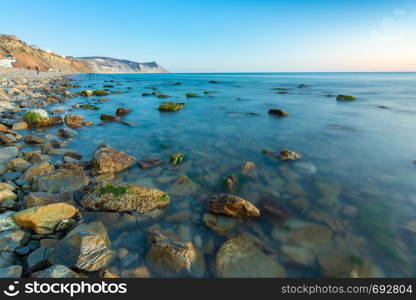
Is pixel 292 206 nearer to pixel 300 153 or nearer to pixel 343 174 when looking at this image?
pixel 343 174

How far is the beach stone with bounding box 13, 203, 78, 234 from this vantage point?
352 cm

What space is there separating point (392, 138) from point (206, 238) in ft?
38.4

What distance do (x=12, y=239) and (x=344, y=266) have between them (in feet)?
18.5

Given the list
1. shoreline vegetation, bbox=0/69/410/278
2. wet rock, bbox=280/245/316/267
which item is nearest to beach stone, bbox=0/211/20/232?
shoreline vegetation, bbox=0/69/410/278

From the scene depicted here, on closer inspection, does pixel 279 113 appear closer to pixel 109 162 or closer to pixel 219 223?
pixel 109 162

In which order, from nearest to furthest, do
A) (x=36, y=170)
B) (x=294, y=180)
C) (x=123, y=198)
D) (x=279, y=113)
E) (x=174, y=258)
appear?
(x=174, y=258)
(x=123, y=198)
(x=36, y=170)
(x=294, y=180)
(x=279, y=113)

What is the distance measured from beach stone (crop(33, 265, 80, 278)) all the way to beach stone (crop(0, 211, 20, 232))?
1.46 metres

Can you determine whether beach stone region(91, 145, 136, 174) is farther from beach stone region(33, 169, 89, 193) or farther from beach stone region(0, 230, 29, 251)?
beach stone region(0, 230, 29, 251)

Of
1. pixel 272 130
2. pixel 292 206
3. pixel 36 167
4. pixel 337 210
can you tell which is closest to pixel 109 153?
pixel 36 167

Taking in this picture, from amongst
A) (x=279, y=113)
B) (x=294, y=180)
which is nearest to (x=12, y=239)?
(x=294, y=180)

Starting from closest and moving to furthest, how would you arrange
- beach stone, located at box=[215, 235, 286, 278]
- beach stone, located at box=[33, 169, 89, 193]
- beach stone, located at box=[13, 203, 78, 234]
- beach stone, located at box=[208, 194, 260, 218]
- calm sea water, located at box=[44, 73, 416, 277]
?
beach stone, located at box=[215, 235, 286, 278], beach stone, located at box=[13, 203, 78, 234], calm sea water, located at box=[44, 73, 416, 277], beach stone, located at box=[208, 194, 260, 218], beach stone, located at box=[33, 169, 89, 193]

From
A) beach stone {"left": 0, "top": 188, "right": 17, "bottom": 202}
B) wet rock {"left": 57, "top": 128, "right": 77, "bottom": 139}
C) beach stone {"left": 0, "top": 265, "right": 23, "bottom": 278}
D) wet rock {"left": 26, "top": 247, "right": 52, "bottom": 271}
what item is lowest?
wet rock {"left": 26, "top": 247, "right": 52, "bottom": 271}

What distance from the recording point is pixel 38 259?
300 centimetres

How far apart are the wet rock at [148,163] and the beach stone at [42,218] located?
9.91ft
